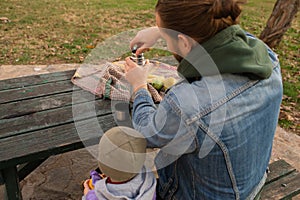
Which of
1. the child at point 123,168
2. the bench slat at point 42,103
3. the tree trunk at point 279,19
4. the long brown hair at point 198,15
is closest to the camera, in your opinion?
the long brown hair at point 198,15

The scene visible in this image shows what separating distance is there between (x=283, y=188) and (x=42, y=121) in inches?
53.2

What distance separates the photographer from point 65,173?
110 inches

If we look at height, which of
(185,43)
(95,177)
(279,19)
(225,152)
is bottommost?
(279,19)

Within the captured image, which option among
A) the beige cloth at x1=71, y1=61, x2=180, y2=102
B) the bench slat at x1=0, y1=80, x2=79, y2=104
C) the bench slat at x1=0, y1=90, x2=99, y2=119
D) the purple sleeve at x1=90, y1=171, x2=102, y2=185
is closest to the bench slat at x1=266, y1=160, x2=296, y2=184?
the beige cloth at x1=71, y1=61, x2=180, y2=102

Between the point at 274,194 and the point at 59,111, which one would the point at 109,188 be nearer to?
the point at 59,111

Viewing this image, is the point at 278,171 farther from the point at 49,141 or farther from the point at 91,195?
the point at 49,141

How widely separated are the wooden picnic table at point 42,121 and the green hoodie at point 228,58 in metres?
0.70

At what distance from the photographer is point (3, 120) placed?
1.83 metres

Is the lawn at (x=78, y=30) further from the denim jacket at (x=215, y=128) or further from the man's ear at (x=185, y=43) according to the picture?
the man's ear at (x=185, y=43)

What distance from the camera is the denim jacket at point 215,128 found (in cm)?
124

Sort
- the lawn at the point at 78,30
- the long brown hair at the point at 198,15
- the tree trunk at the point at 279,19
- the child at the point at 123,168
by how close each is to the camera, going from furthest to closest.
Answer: the tree trunk at the point at 279,19
the lawn at the point at 78,30
the child at the point at 123,168
the long brown hair at the point at 198,15

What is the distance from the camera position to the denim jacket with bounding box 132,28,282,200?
1239mm

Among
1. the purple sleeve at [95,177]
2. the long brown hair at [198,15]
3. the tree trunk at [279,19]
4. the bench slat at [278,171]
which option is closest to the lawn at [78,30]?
the tree trunk at [279,19]

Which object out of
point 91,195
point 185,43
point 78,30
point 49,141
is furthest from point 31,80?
point 78,30
